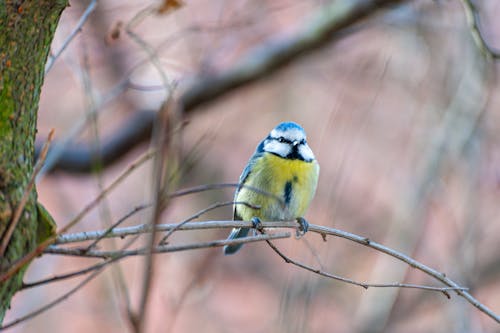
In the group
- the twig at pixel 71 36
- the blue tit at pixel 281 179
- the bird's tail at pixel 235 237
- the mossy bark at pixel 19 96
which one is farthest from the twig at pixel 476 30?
the mossy bark at pixel 19 96

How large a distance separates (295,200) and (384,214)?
318 cm

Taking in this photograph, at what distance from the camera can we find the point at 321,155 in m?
5.78

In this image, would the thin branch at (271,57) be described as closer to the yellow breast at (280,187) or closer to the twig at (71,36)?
the yellow breast at (280,187)

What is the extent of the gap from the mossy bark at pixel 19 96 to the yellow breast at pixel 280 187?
119 cm

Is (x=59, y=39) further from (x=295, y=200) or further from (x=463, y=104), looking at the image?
(x=463, y=104)

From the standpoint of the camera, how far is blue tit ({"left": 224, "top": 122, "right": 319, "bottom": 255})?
8.54 feet

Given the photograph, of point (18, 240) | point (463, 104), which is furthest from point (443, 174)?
point (18, 240)

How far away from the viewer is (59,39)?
12.7 ft

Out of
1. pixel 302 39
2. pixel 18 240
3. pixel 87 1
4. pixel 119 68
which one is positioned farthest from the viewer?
pixel 119 68

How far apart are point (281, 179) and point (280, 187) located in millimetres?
35

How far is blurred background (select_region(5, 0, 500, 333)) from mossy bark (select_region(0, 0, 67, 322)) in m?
2.14

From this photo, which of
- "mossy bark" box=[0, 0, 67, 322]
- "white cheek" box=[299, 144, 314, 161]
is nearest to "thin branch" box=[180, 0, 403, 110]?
"white cheek" box=[299, 144, 314, 161]

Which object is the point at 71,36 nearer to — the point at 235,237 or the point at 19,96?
the point at 19,96

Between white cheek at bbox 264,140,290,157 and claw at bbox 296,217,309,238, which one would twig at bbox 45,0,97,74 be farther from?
white cheek at bbox 264,140,290,157
